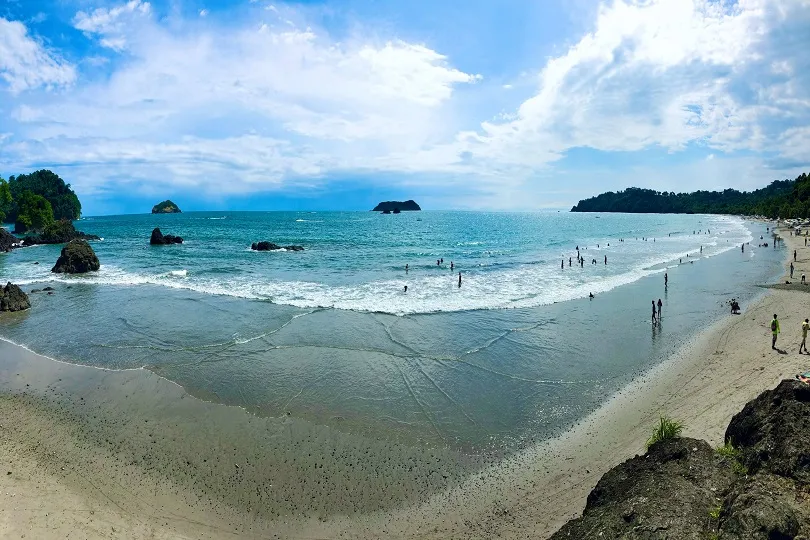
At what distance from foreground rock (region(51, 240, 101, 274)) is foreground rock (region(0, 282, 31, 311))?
58.5 feet

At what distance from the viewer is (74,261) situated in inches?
1845

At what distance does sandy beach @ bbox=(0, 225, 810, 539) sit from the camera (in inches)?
384

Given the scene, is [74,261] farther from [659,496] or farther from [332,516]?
[659,496]

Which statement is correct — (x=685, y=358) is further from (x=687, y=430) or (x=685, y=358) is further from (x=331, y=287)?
(x=331, y=287)

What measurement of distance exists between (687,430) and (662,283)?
3042cm

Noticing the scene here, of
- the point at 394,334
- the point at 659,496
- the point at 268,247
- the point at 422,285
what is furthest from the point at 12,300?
the point at 268,247

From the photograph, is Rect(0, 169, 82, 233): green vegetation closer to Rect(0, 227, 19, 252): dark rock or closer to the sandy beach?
Rect(0, 227, 19, 252): dark rock

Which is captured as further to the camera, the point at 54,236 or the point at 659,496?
A: the point at 54,236

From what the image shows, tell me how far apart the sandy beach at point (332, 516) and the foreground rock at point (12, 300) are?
17909 mm

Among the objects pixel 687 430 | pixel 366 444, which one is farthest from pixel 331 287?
pixel 687 430

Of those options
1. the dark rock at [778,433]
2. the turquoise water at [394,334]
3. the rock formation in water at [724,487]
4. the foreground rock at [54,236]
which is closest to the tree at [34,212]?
the foreground rock at [54,236]

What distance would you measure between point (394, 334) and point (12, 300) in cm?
2711

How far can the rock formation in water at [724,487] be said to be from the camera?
523 cm

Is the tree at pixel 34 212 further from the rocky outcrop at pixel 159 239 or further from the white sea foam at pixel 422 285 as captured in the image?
the white sea foam at pixel 422 285
